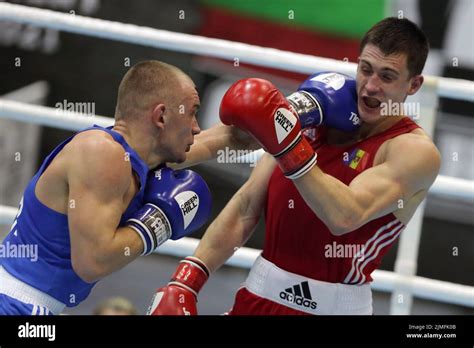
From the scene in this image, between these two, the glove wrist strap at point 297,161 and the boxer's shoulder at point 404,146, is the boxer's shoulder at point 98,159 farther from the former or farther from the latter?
the boxer's shoulder at point 404,146

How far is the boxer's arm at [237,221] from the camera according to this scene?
2973 millimetres

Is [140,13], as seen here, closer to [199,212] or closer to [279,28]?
[279,28]

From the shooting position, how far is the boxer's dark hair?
286 centimetres

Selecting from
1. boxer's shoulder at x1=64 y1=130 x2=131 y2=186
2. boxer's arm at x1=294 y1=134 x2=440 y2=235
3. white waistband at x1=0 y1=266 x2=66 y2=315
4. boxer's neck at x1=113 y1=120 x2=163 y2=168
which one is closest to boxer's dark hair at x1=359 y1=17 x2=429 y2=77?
boxer's arm at x1=294 y1=134 x2=440 y2=235

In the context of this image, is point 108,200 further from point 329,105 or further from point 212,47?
Result: point 212,47

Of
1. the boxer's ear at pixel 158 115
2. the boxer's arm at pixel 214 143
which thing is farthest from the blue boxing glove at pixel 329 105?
the boxer's ear at pixel 158 115

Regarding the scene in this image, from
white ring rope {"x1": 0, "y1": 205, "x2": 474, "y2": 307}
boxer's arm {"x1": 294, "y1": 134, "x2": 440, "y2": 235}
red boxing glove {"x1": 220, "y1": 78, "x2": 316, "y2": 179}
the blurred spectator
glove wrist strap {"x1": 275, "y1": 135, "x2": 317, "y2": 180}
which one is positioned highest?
red boxing glove {"x1": 220, "y1": 78, "x2": 316, "y2": 179}

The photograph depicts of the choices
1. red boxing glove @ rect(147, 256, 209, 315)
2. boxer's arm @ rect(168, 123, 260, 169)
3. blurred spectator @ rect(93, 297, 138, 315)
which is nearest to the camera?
red boxing glove @ rect(147, 256, 209, 315)

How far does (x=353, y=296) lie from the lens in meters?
2.85

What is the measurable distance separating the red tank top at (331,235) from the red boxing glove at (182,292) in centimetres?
23

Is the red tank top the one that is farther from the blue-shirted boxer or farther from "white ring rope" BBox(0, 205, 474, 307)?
"white ring rope" BBox(0, 205, 474, 307)

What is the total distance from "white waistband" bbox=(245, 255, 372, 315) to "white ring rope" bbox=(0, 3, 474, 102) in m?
1.05

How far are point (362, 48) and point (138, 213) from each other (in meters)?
0.89

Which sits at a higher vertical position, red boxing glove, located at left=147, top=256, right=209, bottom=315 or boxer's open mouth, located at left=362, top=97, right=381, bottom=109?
boxer's open mouth, located at left=362, top=97, right=381, bottom=109
